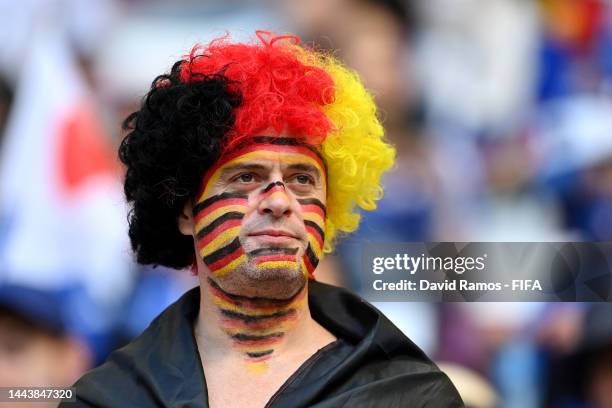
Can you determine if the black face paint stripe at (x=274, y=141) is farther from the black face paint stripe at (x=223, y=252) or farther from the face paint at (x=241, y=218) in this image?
the black face paint stripe at (x=223, y=252)

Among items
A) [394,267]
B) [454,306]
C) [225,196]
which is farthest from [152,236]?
[454,306]

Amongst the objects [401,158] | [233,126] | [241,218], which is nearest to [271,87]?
[233,126]

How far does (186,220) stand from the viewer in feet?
10.4

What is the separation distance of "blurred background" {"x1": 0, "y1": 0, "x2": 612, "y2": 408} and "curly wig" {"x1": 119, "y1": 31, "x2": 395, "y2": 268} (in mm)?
1279

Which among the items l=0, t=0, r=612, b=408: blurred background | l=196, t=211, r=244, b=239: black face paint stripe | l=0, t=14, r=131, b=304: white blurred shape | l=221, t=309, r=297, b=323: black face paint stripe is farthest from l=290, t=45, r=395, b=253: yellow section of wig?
l=0, t=14, r=131, b=304: white blurred shape

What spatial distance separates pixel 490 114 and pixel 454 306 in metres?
0.82

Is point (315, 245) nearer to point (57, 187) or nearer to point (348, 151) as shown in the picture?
point (348, 151)

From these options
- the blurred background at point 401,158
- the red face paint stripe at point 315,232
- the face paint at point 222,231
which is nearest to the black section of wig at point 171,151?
the face paint at point 222,231

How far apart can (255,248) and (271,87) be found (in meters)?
0.46

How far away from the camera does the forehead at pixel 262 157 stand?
2.96 m

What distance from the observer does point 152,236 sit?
130 inches

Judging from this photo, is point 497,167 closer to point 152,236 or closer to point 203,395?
point 152,236

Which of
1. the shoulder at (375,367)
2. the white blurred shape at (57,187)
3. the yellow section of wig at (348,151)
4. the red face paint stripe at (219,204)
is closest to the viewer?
the shoulder at (375,367)

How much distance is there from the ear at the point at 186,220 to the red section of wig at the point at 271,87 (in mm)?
269
